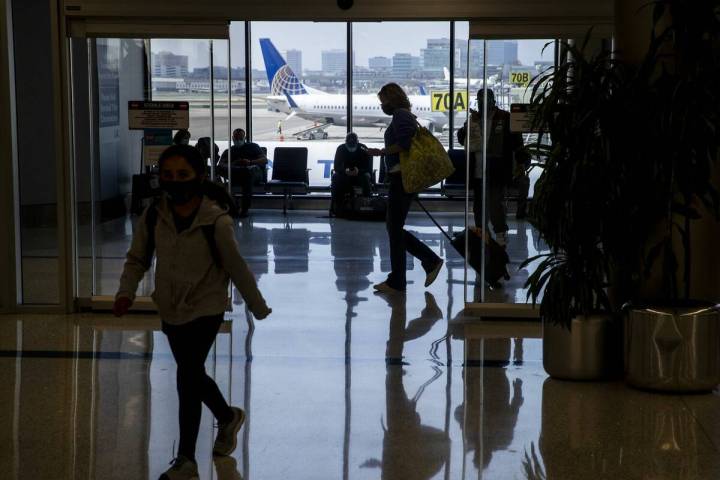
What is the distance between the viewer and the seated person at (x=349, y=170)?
15125 mm

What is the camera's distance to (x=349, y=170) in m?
15.2

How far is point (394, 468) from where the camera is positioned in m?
4.59

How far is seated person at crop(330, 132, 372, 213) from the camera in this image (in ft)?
49.6

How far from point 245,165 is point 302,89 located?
444cm

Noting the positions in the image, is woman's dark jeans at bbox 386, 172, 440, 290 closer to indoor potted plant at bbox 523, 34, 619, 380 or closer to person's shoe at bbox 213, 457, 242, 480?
indoor potted plant at bbox 523, 34, 619, 380

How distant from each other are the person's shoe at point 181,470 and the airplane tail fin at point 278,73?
1461cm

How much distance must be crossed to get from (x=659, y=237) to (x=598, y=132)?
2.35 feet

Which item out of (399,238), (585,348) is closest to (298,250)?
(399,238)

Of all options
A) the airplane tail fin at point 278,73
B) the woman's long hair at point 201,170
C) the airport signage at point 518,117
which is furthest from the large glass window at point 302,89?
the woman's long hair at point 201,170

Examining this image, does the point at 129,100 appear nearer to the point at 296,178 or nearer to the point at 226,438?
the point at 226,438

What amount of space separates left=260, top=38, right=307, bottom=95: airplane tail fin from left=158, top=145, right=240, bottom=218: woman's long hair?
46.9 ft

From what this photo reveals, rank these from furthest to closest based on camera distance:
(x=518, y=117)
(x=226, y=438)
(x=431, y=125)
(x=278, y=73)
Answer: (x=278, y=73) < (x=431, y=125) < (x=518, y=117) < (x=226, y=438)

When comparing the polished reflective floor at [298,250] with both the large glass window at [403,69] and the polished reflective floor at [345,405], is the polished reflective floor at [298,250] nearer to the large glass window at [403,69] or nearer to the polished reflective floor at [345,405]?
the polished reflective floor at [345,405]

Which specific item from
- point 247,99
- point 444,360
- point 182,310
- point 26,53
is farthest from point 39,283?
point 247,99
